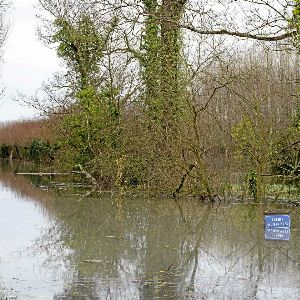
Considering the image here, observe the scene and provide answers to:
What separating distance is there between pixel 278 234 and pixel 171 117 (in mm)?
6406

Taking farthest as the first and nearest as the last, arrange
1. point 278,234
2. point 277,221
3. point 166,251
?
point 277,221, point 278,234, point 166,251

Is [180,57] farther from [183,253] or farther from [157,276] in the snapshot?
[157,276]

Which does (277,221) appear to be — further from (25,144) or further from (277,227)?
(25,144)

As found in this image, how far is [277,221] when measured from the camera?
1094 cm

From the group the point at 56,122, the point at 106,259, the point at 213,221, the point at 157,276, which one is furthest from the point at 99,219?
the point at 56,122

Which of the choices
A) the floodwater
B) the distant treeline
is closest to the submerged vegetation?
the floodwater

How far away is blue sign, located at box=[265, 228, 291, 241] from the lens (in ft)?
32.3

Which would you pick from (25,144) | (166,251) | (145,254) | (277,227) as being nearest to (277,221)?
(277,227)

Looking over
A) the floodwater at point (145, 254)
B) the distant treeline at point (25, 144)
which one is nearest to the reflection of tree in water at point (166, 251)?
the floodwater at point (145, 254)

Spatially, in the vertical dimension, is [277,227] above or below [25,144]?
below

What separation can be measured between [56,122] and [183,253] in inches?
536

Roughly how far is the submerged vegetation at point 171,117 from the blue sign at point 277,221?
5.90 feet

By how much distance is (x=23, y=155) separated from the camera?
48.6 meters

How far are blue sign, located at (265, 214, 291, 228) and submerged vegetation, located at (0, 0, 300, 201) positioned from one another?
1799 millimetres
